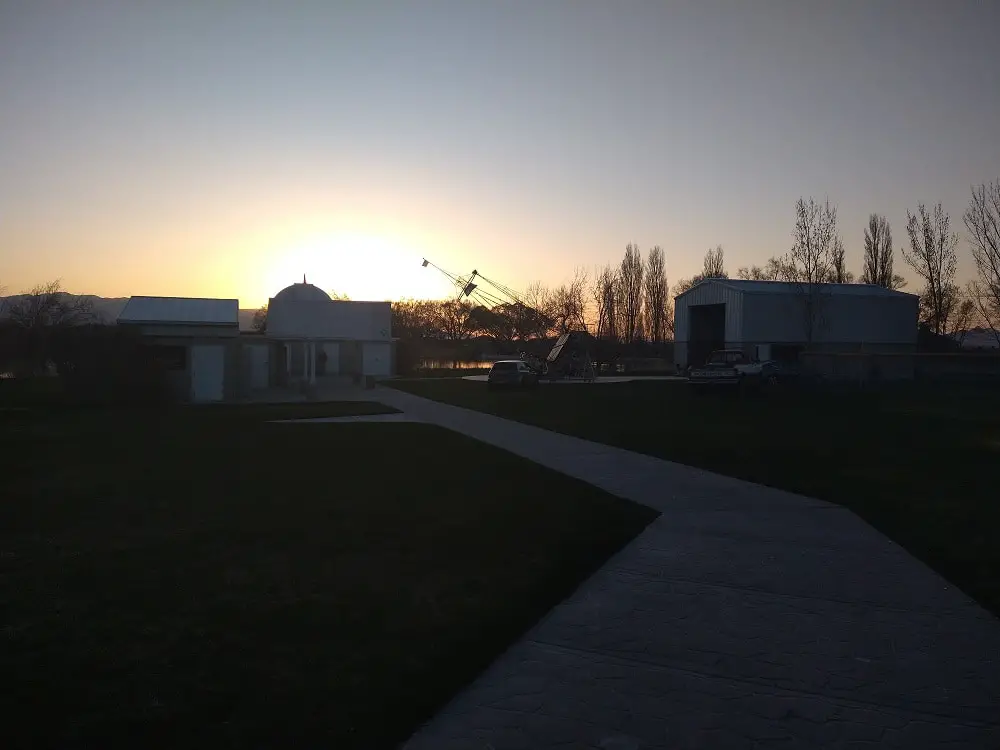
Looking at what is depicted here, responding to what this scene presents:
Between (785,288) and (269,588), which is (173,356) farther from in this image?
(785,288)

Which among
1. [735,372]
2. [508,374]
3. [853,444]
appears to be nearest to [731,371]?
[735,372]

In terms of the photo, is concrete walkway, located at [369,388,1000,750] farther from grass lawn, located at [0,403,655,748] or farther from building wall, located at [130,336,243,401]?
building wall, located at [130,336,243,401]

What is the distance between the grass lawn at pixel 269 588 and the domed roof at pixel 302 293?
39150 mm

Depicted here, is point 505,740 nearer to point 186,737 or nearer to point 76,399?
point 186,737

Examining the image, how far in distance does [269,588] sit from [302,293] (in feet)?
158

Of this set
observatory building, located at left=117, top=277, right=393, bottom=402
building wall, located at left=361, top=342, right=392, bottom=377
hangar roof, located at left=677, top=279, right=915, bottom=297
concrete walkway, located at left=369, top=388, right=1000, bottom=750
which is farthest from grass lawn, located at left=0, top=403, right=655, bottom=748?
hangar roof, located at left=677, top=279, right=915, bottom=297

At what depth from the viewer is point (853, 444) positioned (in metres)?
16.2

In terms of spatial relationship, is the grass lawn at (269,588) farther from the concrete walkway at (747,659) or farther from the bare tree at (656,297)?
the bare tree at (656,297)

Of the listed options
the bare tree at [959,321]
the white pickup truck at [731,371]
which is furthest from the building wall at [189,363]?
the bare tree at [959,321]

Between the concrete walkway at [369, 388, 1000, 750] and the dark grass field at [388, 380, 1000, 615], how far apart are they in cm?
91

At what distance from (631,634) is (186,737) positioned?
2.78 metres

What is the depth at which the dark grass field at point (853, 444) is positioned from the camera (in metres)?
8.49

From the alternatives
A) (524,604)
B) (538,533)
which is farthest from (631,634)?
(538,533)

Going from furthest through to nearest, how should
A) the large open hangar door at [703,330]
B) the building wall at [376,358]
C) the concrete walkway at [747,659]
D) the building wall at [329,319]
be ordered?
1. the building wall at [329,319]
2. the large open hangar door at [703,330]
3. the building wall at [376,358]
4. the concrete walkway at [747,659]
